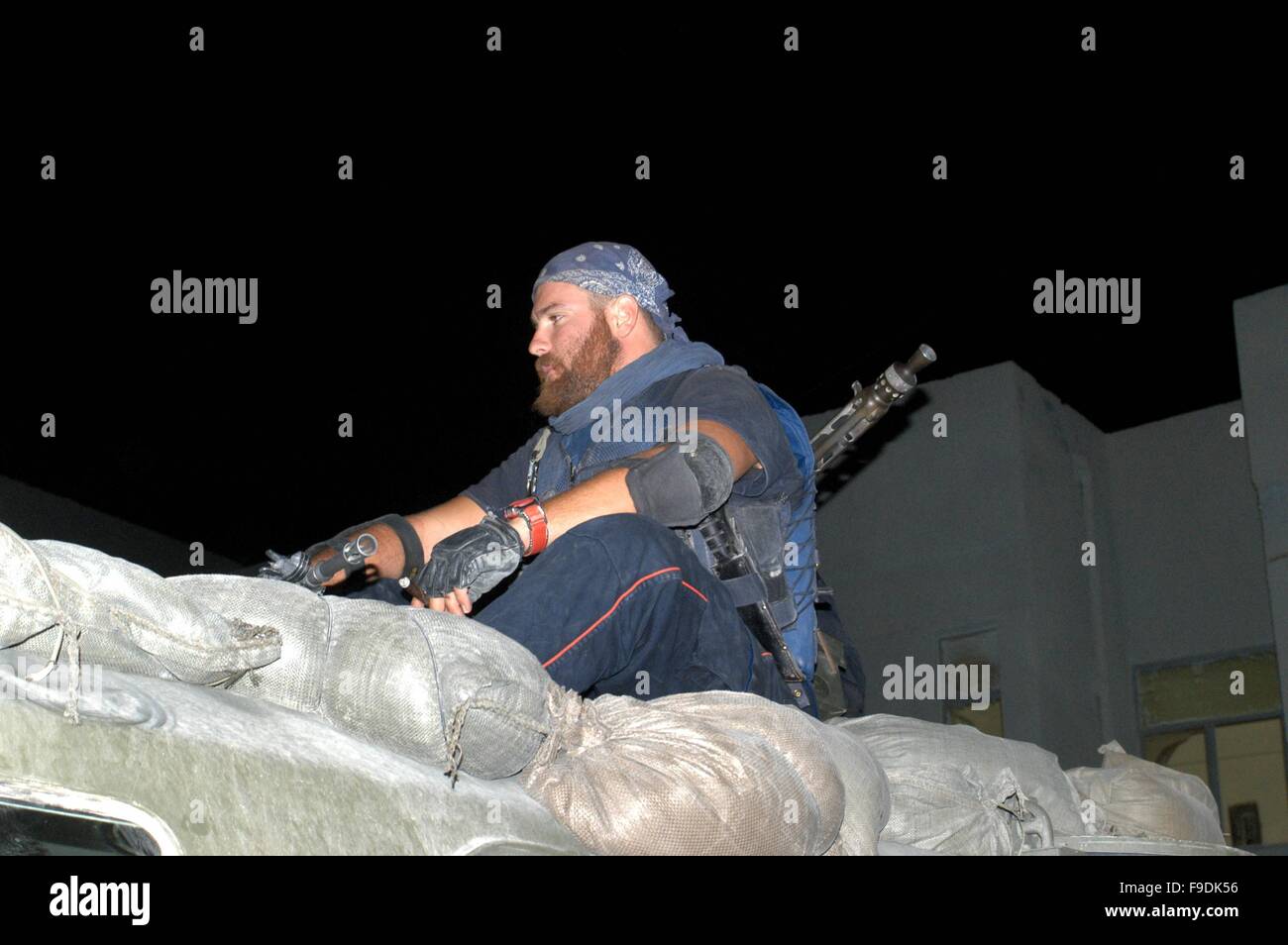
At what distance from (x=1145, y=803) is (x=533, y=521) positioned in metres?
1.49

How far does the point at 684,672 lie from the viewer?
2199 mm

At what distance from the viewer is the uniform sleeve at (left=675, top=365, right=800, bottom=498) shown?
2.63m

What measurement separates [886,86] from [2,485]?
17.9ft

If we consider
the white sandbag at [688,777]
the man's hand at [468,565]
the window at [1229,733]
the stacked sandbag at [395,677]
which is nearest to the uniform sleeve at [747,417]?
the man's hand at [468,565]

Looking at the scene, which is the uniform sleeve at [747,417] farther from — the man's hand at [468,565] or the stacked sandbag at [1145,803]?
the stacked sandbag at [1145,803]

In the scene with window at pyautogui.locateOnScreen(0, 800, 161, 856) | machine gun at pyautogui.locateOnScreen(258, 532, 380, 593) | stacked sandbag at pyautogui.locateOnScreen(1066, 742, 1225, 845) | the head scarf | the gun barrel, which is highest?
the head scarf

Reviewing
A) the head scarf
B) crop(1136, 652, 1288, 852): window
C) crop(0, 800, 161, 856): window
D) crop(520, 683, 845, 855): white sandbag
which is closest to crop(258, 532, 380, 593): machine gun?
crop(520, 683, 845, 855): white sandbag

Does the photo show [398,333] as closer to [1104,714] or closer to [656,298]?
[656,298]

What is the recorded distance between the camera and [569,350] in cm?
315

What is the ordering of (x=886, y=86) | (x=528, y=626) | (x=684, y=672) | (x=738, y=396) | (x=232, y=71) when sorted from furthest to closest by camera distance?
(x=886, y=86) → (x=232, y=71) → (x=738, y=396) → (x=684, y=672) → (x=528, y=626)

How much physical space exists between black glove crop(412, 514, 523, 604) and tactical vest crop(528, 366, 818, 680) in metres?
0.35

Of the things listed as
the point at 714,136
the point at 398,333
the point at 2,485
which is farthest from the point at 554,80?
the point at 2,485

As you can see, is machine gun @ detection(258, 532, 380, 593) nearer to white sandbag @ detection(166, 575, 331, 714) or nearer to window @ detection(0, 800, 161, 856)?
white sandbag @ detection(166, 575, 331, 714)

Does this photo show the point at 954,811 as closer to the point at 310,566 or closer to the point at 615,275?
the point at 310,566
